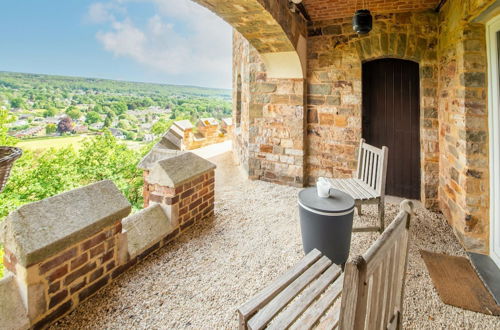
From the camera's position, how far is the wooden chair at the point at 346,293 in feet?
2.40

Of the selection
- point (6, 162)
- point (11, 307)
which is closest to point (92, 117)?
point (6, 162)

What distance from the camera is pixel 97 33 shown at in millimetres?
25016

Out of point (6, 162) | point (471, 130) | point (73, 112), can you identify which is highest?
point (73, 112)

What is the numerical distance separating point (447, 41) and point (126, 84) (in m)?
13.2

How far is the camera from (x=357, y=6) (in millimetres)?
3295

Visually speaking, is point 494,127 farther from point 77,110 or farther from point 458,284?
point 77,110

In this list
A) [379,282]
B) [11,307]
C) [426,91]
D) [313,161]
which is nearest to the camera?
[379,282]

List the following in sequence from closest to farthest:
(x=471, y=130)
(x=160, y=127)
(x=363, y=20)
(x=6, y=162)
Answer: (x=6, y=162)
(x=471, y=130)
(x=363, y=20)
(x=160, y=127)

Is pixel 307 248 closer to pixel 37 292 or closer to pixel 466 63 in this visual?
pixel 37 292

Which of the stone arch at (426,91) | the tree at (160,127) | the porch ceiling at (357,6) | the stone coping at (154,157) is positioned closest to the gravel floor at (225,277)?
the stone arch at (426,91)

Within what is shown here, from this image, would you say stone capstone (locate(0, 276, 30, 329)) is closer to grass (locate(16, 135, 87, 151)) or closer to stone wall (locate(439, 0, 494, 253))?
stone wall (locate(439, 0, 494, 253))

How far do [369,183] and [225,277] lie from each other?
70.6 inches

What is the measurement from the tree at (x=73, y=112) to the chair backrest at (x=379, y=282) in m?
7.57

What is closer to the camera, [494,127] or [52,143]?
[494,127]
